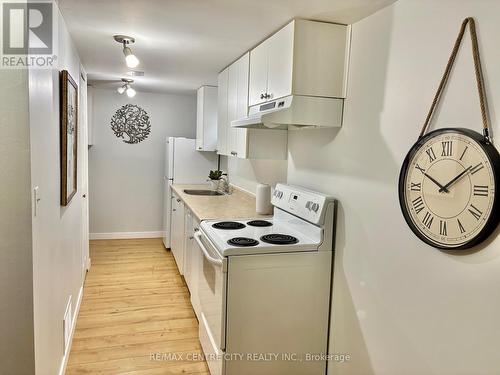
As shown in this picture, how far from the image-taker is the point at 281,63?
2.20 m

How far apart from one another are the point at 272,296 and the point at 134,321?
61.9 inches

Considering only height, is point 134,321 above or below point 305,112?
below

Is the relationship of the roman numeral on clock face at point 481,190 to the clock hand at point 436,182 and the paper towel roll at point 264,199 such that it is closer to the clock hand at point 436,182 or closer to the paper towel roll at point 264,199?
the clock hand at point 436,182

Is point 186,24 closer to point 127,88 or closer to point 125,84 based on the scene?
point 127,88

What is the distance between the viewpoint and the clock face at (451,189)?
1.25m

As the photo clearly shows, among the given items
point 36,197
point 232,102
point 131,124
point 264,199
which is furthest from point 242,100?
point 131,124

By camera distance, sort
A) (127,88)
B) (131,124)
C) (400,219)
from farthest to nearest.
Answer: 1. (131,124)
2. (127,88)
3. (400,219)

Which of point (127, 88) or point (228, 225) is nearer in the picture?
point (228, 225)

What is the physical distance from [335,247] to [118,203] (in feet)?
13.4

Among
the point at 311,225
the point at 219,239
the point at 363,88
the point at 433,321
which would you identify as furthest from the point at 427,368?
the point at 363,88

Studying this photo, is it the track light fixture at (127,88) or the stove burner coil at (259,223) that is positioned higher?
the track light fixture at (127,88)

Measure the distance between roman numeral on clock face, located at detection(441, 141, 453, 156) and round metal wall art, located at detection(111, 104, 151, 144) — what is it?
4.68m

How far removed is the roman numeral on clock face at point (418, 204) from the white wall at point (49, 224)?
61.1 inches

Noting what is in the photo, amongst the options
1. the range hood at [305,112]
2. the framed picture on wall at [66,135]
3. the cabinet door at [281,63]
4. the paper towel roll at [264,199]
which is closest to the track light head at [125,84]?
the framed picture on wall at [66,135]
